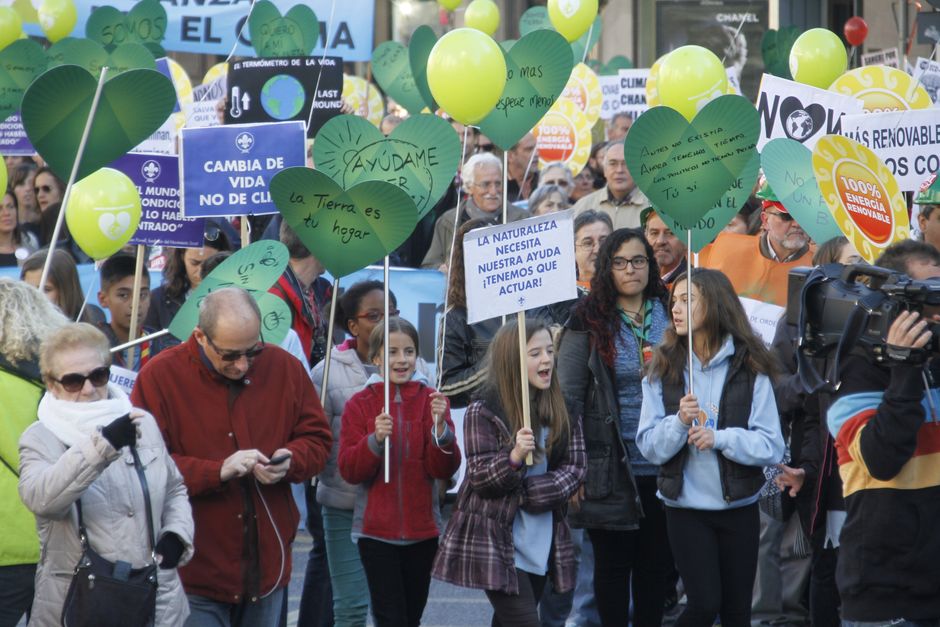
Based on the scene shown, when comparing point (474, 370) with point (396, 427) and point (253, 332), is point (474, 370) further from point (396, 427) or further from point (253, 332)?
point (253, 332)

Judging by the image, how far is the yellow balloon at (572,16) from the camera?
12148 mm

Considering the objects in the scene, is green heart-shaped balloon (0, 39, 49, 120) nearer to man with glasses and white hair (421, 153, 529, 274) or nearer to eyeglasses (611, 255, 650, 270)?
man with glasses and white hair (421, 153, 529, 274)

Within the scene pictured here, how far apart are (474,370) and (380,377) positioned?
1.03 m

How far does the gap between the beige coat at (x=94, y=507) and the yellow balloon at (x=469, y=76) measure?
8.69 ft

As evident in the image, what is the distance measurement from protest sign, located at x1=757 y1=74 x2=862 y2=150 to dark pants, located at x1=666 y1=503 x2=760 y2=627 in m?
2.88

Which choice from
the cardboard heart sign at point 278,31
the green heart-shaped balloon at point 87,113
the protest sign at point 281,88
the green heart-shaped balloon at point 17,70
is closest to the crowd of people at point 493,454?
the green heart-shaped balloon at point 87,113

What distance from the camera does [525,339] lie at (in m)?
6.12

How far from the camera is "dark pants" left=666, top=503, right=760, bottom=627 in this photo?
20.3 ft

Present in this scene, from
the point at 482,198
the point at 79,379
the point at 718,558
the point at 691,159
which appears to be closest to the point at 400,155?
the point at 691,159

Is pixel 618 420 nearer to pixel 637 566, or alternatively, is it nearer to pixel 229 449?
pixel 637 566

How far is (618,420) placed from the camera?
6789 millimetres

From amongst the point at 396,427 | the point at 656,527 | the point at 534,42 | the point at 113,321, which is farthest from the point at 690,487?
the point at 113,321

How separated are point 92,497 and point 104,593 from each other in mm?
313

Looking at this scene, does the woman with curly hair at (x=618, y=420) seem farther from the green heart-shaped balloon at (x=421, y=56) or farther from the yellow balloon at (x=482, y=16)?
the yellow balloon at (x=482, y=16)
